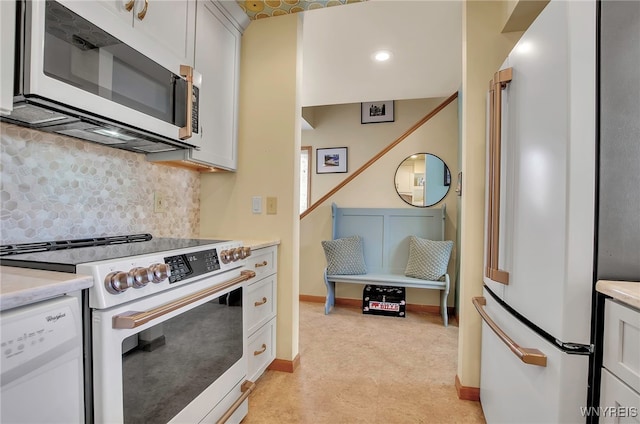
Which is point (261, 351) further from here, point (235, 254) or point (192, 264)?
point (192, 264)

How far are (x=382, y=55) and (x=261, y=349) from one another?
2608mm

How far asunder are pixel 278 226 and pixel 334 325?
147 centimetres

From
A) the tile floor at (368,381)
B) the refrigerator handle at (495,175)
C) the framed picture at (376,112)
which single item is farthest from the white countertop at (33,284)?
the framed picture at (376,112)

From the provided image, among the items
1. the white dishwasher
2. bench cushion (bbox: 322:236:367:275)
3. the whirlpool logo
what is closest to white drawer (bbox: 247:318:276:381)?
the white dishwasher

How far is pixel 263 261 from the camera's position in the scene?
6.04ft

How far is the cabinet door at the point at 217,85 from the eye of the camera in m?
1.67

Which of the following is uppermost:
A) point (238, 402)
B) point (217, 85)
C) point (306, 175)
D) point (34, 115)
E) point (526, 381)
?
point (217, 85)

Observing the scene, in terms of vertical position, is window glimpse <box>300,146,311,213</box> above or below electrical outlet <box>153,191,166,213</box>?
above

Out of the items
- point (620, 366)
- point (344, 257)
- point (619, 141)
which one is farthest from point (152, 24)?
point (344, 257)

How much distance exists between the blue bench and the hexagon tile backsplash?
82.0 inches

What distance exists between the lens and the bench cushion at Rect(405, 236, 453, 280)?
311cm

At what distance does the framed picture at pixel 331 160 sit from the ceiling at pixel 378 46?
1.34 meters

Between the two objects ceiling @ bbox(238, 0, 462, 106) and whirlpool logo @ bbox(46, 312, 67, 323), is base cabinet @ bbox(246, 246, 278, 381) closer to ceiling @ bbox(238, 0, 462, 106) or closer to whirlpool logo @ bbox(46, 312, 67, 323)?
whirlpool logo @ bbox(46, 312, 67, 323)

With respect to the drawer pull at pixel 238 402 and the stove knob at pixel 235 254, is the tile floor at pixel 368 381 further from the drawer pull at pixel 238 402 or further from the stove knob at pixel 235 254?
the stove knob at pixel 235 254
